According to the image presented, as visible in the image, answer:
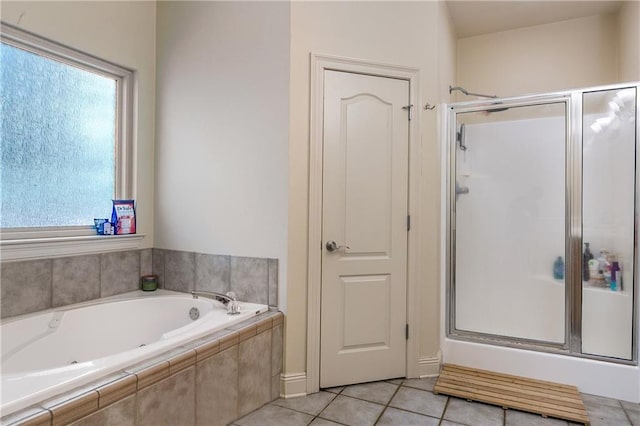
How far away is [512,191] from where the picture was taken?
2936 mm

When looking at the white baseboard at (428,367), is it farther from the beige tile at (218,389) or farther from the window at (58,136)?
the window at (58,136)

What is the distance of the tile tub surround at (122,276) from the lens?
1.97m

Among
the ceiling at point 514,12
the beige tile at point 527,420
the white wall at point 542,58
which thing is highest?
the ceiling at point 514,12

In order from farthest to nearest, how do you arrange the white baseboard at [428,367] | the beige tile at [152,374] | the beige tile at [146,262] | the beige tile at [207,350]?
the beige tile at [146,262], the white baseboard at [428,367], the beige tile at [207,350], the beige tile at [152,374]

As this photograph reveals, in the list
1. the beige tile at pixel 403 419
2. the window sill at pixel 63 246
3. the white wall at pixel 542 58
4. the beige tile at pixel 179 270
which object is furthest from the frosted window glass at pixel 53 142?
the white wall at pixel 542 58

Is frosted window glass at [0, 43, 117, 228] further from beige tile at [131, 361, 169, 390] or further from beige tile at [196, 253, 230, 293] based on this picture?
beige tile at [131, 361, 169, 390]

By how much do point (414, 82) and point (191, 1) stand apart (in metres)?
1.60

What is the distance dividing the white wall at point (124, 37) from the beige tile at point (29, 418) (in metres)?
1.67

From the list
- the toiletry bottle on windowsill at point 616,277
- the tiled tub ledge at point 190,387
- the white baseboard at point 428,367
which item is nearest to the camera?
the tiled tub ledge at point 190,387

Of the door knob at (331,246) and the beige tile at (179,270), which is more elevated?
the door knob at (331,246)

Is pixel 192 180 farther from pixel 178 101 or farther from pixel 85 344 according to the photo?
pixel 85 344

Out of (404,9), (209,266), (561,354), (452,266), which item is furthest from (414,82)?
(561,354)

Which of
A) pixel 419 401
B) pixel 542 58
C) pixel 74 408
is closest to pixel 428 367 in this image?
pixel 419 401

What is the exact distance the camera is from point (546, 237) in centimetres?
277
